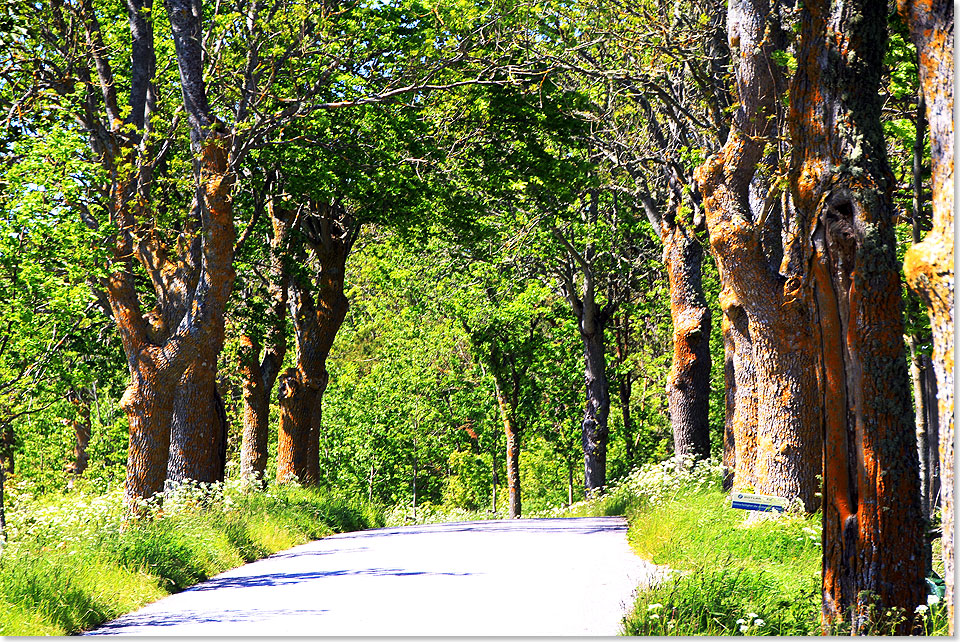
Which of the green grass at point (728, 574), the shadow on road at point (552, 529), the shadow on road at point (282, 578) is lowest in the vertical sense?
the shadow on road at point (552, 529)

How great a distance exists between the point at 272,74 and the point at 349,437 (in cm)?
3711

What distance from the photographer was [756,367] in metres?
11.4

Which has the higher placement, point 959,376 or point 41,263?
point 41,263

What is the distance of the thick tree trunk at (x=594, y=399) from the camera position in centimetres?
2508

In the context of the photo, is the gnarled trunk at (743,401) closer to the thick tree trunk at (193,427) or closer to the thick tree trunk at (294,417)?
the thick tree trunk at (193,427)

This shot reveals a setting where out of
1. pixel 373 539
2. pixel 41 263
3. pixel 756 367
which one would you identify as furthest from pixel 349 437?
pixel 756 367

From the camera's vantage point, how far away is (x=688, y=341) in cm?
1762

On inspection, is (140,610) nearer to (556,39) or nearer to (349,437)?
(556,39)

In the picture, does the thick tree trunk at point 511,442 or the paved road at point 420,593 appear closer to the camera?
the paved road at point 420,593

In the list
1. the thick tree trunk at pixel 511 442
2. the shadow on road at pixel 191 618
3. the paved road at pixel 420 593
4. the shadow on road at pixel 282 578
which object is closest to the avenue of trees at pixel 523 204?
the paved road at pixel 420 593

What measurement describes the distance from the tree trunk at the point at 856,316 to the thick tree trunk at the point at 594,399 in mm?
18539

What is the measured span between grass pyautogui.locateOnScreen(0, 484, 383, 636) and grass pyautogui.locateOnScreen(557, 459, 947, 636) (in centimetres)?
461

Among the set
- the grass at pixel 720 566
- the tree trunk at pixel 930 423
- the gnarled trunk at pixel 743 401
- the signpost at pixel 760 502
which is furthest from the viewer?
the tree trunk at pixel 930 423

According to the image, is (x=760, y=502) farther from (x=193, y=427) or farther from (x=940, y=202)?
(x=193, y=427)
